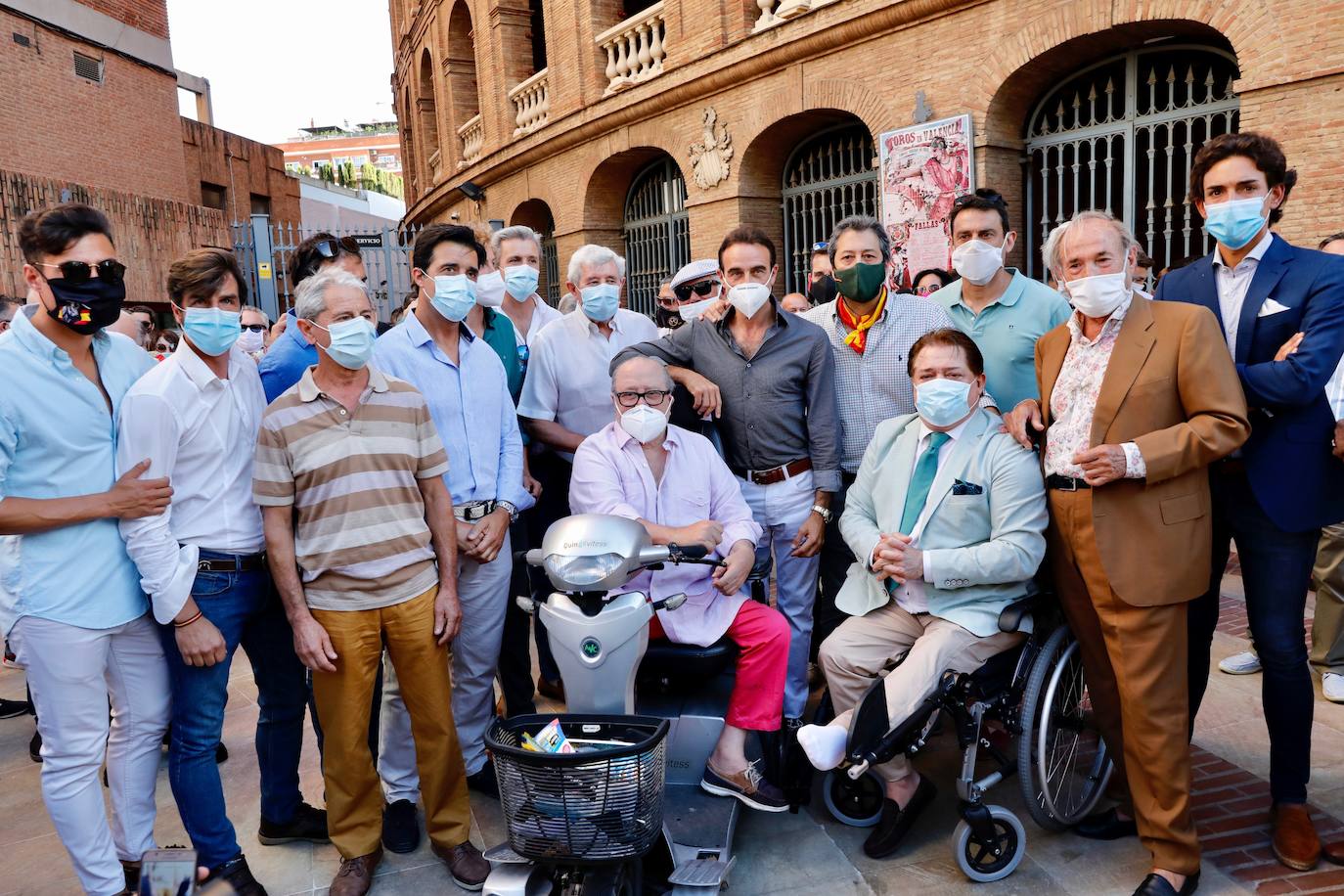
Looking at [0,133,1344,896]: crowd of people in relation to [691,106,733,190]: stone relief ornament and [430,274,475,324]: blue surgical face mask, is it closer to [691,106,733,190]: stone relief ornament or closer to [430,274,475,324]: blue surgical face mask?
[430,274,475,324]: blue surgical face mask

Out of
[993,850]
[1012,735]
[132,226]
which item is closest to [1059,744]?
[1012,735]

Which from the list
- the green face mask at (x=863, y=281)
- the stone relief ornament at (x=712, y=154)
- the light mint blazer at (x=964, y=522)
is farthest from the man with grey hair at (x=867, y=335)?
the stone relief ornament at (x=712, y=154)

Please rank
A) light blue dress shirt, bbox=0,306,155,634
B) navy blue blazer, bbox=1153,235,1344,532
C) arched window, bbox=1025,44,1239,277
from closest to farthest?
light blue dress shirt, bbox=0,306,155,634 → navy blue blazer, bbox=1153,235,1344,532 → arched window, bbox=1025,44,1239,277

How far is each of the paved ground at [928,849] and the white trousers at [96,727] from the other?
60 cm

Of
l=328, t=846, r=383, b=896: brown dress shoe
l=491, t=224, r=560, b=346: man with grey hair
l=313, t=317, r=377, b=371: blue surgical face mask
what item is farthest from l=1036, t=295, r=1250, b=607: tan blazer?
l=491, t=224, r=560, b=346: man with grey hair

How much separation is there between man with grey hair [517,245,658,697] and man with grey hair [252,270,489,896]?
113 centimetres

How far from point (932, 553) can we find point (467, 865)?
1.96 metres

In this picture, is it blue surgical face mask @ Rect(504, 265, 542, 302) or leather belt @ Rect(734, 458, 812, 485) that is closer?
leather belt @ Rect(734, 458, 812, 485)

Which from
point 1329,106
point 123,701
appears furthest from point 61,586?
point 1329,106

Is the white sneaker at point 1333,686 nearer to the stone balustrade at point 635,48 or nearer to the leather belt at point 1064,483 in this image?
the leather belt at point 1064,483

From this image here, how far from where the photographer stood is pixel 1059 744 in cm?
339

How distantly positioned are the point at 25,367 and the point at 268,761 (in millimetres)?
1664

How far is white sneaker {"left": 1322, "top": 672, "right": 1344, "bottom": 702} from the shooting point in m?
4.32

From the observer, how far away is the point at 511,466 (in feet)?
12.5
